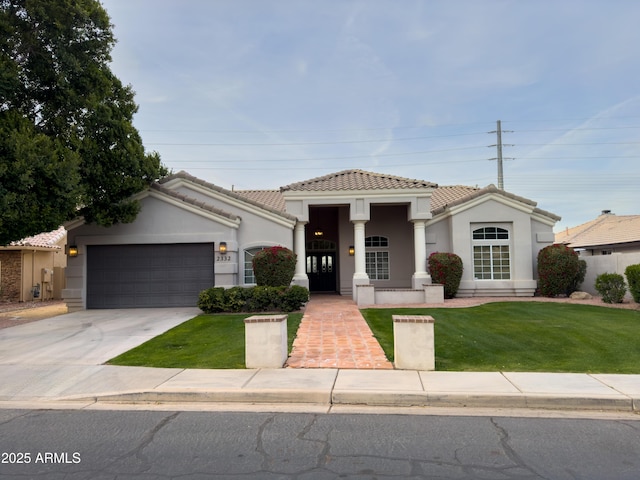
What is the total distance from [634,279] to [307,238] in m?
13.5

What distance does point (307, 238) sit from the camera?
862 inches

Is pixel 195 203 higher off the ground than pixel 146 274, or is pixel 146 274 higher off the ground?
pixel 195 203

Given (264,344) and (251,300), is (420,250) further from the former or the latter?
(264,344)

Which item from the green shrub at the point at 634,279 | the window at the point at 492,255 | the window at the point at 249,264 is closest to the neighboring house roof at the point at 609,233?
the window at the point at 492,255

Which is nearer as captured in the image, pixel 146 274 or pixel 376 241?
pixel 146 274

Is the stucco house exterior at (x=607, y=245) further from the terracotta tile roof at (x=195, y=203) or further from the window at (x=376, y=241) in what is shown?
the terracotta tile roof at (x=195, y=203)

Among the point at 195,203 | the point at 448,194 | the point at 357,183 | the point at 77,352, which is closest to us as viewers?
the point at 77,352

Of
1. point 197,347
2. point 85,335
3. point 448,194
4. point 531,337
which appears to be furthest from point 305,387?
point 448,194

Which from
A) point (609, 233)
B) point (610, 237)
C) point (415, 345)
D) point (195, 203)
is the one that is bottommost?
point (415, 345)

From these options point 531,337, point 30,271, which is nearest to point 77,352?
point 531,337

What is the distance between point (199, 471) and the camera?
4125 millimetres

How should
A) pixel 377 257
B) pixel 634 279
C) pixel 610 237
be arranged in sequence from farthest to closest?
1. pixel 610 237
2. pixel 377 257
3. pixel 634 279

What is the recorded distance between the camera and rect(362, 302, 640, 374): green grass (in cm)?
778

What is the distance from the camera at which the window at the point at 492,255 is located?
18391 millimetres
